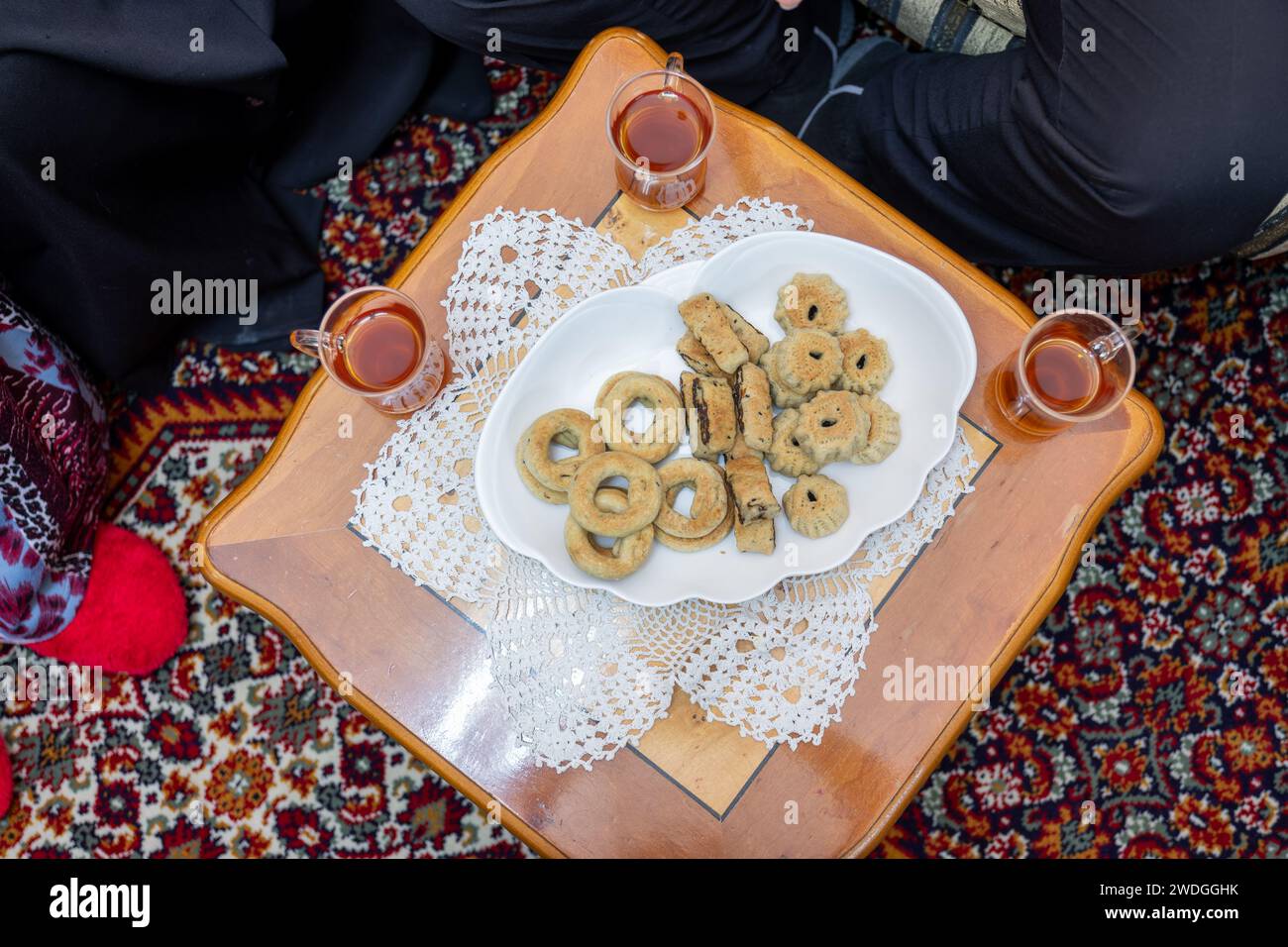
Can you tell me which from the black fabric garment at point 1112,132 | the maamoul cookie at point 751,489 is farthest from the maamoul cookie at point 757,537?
the black fabric garment at point 1112,132

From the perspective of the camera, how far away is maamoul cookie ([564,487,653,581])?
3.06 feet

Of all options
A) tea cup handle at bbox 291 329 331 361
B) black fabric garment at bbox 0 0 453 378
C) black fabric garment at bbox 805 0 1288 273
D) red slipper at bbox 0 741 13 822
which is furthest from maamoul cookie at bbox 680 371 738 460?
red slipper at bbox 0 741 13 822

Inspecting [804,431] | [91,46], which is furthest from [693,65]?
[91,46]

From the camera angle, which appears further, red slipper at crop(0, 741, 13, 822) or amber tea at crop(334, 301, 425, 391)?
red slipper at crop(0, 741, 13, 822)

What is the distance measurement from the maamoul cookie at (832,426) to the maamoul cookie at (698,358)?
102 mm

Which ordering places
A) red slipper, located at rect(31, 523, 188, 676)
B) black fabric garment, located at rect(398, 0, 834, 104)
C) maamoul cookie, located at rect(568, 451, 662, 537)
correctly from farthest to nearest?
red slipper, located at rect(31, 523, 188, 676) → black fabric garment, located at rect(398, 0, 834, 104) → maamoul cookie, located at rect(568, 451, 662, 537)

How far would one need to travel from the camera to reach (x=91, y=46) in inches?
42.1

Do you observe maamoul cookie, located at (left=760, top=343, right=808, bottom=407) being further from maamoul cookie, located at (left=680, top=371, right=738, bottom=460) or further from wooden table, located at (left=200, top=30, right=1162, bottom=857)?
wooden table, located at (left=200, top=30, right=1162, bottom=857)

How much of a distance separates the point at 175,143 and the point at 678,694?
106 cm

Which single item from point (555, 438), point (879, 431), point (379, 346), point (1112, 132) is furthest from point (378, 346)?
point (1112, 132)

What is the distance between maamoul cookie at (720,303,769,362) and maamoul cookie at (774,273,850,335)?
0.12 ft


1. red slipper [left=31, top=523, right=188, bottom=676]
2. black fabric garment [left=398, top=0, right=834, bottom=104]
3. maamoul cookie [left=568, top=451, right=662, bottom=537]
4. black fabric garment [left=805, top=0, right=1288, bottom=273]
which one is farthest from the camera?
red slipper [left=31, top=523, right=188, bottom=676]

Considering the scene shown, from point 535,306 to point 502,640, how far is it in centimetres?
39

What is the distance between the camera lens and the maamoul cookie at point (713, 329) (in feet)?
3.13
